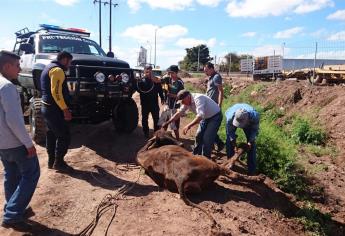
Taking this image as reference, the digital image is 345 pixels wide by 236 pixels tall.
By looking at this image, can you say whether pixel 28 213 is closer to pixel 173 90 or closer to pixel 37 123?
pixel 37 123

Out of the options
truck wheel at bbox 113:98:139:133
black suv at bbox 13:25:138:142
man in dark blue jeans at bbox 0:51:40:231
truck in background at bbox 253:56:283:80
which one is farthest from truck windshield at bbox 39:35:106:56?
truck in background at bbox 253:56:283:80

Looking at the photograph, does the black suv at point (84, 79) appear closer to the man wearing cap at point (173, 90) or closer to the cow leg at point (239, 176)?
the man wearing cap at point (173, 90)

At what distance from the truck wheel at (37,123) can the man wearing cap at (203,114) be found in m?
2.94

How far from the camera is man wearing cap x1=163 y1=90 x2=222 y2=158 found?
6285mm

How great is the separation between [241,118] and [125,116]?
3582mm

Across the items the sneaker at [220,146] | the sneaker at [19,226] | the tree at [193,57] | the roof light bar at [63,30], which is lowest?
the sneaker at [19,226]

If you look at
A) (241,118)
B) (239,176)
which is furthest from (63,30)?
(239,176)

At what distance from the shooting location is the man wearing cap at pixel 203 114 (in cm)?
629

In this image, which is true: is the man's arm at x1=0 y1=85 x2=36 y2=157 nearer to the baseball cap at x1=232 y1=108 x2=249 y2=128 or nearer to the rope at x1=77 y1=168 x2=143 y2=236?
the rope at x1=77 y1=168 x2=143 y2=236

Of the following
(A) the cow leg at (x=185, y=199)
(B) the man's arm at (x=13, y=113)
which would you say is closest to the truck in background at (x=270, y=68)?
(A) the cow leg at (x=185, y=199)

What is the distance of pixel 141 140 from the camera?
351 inches

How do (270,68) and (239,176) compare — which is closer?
(239,176)

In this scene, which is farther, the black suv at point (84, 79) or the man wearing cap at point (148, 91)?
the man wearing cap at point (148, 91)

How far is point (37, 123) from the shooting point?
26.6 ft
